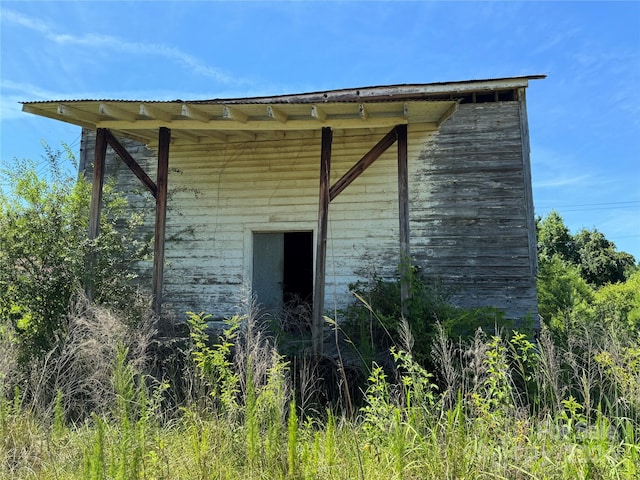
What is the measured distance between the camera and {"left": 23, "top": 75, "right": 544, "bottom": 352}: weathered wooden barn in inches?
275

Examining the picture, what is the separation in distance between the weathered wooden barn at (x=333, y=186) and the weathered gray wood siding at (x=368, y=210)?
0.02 m

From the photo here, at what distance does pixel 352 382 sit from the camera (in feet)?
20.1

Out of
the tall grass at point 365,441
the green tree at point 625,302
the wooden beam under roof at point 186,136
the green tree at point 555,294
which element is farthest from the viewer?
the green tree at point 625,302

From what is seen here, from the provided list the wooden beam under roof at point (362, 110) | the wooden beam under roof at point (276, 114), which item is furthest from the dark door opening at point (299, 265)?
the wooden beam under roof at point (362, 110)

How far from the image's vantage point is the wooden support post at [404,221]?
6578 mm

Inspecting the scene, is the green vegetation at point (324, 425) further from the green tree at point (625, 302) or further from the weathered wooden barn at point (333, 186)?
the green tree at point (625, 302)

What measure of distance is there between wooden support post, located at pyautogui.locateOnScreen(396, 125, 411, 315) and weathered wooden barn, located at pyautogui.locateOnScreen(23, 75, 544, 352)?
0.09ft

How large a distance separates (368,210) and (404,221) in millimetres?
1735

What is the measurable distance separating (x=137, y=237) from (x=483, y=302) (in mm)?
6398

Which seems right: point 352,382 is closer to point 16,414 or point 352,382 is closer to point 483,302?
point 483,302

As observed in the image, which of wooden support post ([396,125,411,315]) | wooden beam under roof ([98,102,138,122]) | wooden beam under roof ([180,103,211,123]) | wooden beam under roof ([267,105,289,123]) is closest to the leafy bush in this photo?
wooden support post ([396,125,411,315])

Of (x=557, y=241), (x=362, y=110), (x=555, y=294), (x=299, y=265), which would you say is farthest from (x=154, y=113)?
(x=557, y=241)

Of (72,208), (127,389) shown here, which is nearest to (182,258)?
(72,208)

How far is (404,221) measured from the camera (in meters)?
6.81
